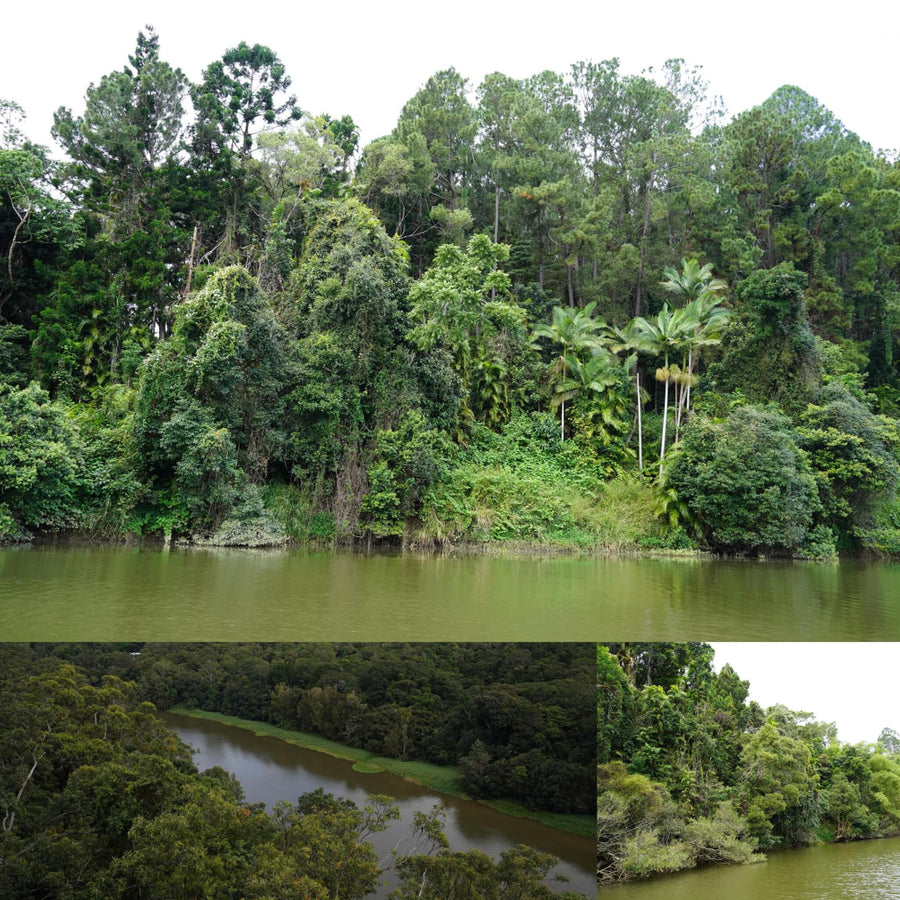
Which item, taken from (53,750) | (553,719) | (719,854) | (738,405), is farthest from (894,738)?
(738,405)

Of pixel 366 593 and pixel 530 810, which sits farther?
pixel 366 593

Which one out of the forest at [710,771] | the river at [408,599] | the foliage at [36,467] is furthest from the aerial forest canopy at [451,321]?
the forest at [710,771]

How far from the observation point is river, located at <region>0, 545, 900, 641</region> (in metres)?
7.51

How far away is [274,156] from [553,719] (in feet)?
68.0

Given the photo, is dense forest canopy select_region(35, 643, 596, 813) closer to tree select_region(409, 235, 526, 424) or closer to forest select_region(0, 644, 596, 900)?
forest select_region(0, 644, 596, 900)

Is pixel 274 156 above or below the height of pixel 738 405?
above

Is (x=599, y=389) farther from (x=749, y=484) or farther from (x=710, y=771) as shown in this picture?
(x=710, y=771)

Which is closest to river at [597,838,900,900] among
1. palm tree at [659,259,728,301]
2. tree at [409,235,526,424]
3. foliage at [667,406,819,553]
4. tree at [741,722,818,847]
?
tree at [741,722,818,847]

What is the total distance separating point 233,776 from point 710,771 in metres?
3.52

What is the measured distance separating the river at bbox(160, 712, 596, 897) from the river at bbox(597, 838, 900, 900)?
0.51m

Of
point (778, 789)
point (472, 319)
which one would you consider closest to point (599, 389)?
point (472, 319)

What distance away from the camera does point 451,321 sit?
1812 centimetres

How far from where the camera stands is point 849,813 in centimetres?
636

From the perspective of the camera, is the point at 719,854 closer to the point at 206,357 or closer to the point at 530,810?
the point at 530,810
